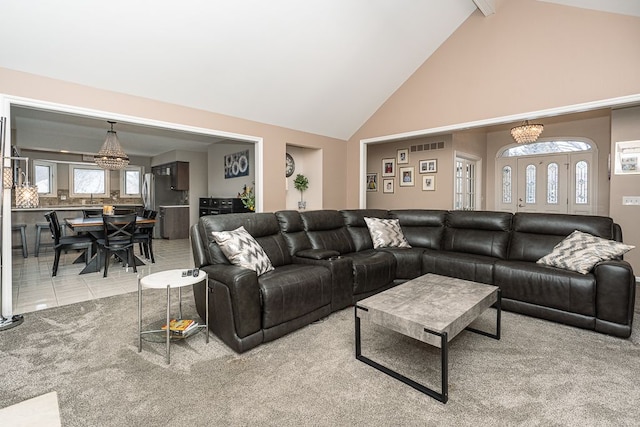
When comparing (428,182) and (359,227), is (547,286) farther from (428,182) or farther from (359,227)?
(428,182)

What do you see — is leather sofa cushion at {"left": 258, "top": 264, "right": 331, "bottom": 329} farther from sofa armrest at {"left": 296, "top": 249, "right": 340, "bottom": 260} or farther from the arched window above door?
the arched window above door

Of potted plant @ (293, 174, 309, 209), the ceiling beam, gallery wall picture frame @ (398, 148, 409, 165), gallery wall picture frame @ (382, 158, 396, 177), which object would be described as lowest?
potted plant @ (293, 174, 309, 209)

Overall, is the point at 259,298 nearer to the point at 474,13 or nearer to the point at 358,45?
the point at 358,45

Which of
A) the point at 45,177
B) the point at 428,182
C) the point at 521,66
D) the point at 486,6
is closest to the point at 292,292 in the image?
the point at 521,66

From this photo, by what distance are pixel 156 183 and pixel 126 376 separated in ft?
25.8

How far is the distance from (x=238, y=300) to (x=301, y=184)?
369 centimetres

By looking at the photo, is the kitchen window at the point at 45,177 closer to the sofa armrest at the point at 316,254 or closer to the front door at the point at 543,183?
the sofa armrest at the point at 316,254

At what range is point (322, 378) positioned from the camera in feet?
6.47

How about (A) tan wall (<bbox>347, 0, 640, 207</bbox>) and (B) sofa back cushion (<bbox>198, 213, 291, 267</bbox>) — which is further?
(A) tan wall (<bbox>347, 0, 640, 207</bbox>)

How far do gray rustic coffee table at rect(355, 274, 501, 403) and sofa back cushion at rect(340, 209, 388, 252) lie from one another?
146 cm

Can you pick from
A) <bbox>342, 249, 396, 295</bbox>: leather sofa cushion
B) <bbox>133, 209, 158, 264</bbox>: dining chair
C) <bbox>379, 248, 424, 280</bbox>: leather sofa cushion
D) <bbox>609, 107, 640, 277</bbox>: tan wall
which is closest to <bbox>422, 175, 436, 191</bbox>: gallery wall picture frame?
<bbox>609, 107, 640, 277</bbox>: tan wall

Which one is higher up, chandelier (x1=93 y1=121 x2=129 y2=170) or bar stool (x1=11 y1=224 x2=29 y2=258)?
chandelier (x1=93 y1=121 x2=129 y2=170)

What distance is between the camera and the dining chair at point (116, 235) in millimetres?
4465

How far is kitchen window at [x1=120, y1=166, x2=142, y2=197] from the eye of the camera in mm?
8844
